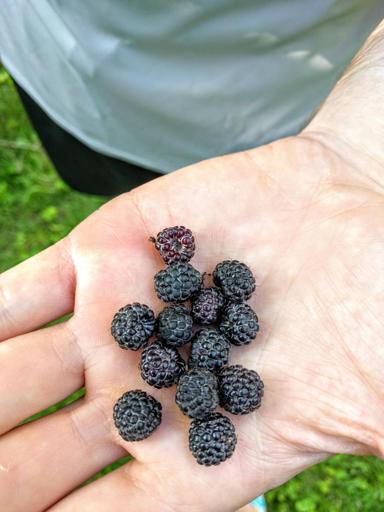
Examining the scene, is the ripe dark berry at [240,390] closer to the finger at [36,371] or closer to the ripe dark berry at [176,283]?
the ripe dark berry at [176,283]

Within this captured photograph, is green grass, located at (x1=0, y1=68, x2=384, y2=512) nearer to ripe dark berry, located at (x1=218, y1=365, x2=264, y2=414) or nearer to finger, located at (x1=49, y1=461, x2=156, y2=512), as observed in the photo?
finger, located at (x1=49, y1=461, x2=156, y2=512)

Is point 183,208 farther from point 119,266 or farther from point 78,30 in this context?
point 78,30

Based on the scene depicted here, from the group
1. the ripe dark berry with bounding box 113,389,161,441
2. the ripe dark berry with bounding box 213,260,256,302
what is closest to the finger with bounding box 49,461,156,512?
the ripe dark berry with bounding box 113,389,161,441

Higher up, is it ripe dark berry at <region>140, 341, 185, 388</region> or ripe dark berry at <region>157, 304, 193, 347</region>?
ripe dark berry at <region>157, 304, 193, 347</region>

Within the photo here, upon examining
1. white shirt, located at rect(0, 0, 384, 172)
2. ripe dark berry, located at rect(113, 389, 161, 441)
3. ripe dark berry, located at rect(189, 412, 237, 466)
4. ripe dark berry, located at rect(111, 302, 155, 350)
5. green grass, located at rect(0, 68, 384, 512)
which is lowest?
green grass, located at rect(0, 68, 384, 512)

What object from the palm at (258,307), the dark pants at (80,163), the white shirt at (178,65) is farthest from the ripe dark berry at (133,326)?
the dark pants at (80,163)
